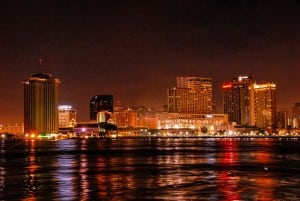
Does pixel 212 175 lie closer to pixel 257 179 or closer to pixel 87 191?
pixel 257 179

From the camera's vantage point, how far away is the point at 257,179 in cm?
4175

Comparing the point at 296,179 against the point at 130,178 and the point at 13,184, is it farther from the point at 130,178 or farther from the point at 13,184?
the point at 13,184

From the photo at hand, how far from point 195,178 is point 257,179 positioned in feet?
15.6

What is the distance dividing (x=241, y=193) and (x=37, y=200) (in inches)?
477

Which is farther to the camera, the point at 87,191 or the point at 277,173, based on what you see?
the point at 277,173

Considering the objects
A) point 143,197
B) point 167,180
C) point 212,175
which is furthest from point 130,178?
point 143,197

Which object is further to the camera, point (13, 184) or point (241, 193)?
point (13, 184)

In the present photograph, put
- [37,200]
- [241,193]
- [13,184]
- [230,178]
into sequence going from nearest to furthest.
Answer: [37,200]
[241,193]
[13,184]
[230,178]

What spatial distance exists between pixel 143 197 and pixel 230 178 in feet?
42.5

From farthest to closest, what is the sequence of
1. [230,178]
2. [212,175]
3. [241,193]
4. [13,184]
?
[212,175] → [230,178] → [13,184] → [241,193]

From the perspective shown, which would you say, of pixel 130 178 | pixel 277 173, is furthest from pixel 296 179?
pixel 130 178

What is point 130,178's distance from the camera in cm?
4300

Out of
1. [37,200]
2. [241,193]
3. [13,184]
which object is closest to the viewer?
[37,200]

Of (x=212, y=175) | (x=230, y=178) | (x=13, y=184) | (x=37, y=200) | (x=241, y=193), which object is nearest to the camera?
(x=37, y=200)
